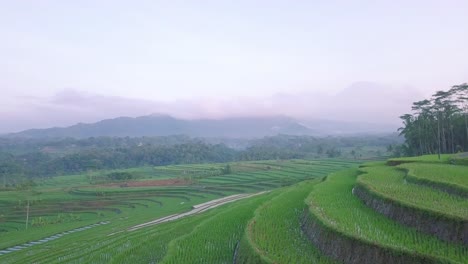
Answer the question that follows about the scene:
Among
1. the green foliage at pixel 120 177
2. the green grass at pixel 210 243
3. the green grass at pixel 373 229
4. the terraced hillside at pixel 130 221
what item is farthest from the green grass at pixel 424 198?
the green foliage at pixel 120 177

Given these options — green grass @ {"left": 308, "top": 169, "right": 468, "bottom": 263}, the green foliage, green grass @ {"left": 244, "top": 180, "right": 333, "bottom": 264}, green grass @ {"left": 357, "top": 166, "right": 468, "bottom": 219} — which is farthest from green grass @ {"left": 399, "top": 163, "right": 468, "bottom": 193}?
the green foliage

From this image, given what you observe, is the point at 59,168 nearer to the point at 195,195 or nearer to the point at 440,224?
the point at 195,195

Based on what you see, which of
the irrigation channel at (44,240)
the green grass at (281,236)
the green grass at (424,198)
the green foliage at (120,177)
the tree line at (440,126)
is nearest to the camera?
Result: the green grass at (281,236)

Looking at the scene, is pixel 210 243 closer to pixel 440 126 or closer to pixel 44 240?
pixel 44 240

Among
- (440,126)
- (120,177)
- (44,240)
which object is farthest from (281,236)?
(120,177)

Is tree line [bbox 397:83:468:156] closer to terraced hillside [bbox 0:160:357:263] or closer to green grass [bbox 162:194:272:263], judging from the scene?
terraced hillside [bbox 0:160:357:263]

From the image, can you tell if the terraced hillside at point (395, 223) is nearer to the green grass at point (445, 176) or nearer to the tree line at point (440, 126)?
the green grass at point (445, 176)

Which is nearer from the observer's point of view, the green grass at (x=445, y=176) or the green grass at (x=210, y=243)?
the green grass at (x=210, y=243)
